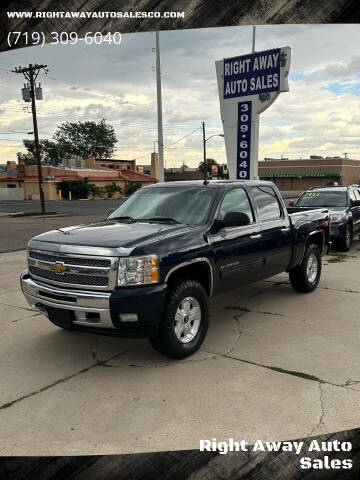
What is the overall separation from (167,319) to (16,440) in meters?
1.63

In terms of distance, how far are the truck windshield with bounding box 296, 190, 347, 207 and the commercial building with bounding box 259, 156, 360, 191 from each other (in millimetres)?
71381

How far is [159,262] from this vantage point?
13.3 ft

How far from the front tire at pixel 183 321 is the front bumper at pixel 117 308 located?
133 mm

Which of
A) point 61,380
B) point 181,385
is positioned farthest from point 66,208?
point 181,385

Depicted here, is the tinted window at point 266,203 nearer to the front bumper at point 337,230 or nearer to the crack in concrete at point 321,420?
the crack in concrete at point 321,420

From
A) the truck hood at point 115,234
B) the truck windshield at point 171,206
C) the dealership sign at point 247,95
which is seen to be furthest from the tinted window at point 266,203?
the dealership sign at point 247,95

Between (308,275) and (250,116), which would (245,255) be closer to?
(308,275)

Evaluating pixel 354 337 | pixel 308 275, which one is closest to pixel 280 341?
pixel 354 337

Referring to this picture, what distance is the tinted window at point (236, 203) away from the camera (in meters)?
5.31

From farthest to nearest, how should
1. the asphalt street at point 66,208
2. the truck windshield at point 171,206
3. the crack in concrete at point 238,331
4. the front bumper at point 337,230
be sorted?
the asphalt street at point 66,208, the front bumper at point 337,230, the truck windshield at point 171,206, the crack in concrete at point 238,331

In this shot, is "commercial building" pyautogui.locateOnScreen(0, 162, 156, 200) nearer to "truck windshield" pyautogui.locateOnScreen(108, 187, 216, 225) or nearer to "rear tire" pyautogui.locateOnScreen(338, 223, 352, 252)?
"rear tire" pyautogui.locateOnScreen(338, 223, 352, 252)

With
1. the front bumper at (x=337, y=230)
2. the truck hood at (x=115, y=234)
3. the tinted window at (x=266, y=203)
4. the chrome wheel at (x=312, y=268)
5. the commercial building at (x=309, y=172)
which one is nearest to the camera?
the truck hood at (x=115, y=234)

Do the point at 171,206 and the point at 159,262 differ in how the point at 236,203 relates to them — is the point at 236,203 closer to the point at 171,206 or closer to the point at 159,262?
the point at 171,206

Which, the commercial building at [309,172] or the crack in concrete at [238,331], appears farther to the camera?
the commercial building at [309,172]
